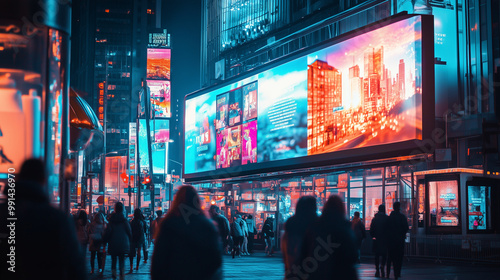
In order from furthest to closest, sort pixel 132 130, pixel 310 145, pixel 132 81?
pixel 132 81
pixel 132 130
pixel 310 145

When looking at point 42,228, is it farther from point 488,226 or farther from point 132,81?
point 132,81

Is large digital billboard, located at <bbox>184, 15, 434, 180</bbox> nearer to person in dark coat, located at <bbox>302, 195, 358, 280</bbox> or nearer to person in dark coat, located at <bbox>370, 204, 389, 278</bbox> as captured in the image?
person in dark coat, located at <bbox>370, 204, 389, 278</bbox>

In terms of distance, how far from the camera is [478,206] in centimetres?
2705

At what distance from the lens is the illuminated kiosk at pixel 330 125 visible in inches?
966

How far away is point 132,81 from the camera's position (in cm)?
17700

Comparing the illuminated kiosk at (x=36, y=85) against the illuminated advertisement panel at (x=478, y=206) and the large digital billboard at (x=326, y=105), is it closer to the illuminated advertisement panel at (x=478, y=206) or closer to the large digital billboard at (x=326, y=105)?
the large digital billboard at (x=326, y=105)

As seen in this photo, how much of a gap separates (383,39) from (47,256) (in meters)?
22.6

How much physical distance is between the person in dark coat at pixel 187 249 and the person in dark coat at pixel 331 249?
1.45 meters

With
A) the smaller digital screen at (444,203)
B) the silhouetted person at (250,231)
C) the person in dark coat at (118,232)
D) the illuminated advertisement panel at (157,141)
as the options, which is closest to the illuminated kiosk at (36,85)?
the person in dark coat at (118,232)

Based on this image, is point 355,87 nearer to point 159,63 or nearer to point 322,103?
point 322,103

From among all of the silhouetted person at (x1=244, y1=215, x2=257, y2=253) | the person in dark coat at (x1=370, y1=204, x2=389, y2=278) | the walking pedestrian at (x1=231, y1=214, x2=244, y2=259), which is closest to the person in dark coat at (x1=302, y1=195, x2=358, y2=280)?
the person in dark coat at (x1=370, y1=204, x2=389, y2=278)

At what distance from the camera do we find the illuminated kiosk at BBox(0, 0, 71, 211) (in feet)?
19.8

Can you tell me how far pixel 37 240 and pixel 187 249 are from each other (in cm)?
167

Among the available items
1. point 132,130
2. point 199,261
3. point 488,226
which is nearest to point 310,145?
point 488,226
